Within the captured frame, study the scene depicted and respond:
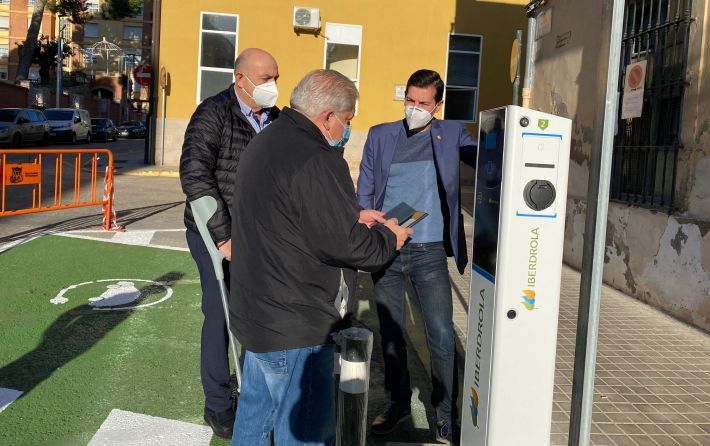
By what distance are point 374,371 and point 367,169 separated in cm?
156

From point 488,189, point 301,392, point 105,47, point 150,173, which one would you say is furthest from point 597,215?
point 105,47

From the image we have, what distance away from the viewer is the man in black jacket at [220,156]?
12.0 ft

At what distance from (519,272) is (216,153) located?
5.76 ft

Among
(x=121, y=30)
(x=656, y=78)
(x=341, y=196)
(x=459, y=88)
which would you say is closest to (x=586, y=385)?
(x=341, y=196)

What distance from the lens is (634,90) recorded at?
278 inches

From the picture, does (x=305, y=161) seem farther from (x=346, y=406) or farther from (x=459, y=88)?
(x=459, y=88)

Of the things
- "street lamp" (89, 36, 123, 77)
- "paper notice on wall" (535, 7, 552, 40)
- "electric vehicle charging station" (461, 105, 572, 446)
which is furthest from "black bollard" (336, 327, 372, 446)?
"street lamp" (89, 36, 123, 77)

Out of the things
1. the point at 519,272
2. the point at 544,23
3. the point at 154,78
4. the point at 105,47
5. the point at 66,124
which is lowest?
the point at 519,272

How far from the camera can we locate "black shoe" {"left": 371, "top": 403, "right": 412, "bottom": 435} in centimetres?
383

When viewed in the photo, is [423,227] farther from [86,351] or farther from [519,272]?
[86,351]

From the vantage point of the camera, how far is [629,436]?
3795 mm

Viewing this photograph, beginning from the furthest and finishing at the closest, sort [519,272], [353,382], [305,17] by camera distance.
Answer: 1. [305,17]
2. [519,272]
3. [353,382]

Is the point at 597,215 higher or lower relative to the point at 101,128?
lower

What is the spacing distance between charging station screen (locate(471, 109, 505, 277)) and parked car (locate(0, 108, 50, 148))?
94.9 ft
